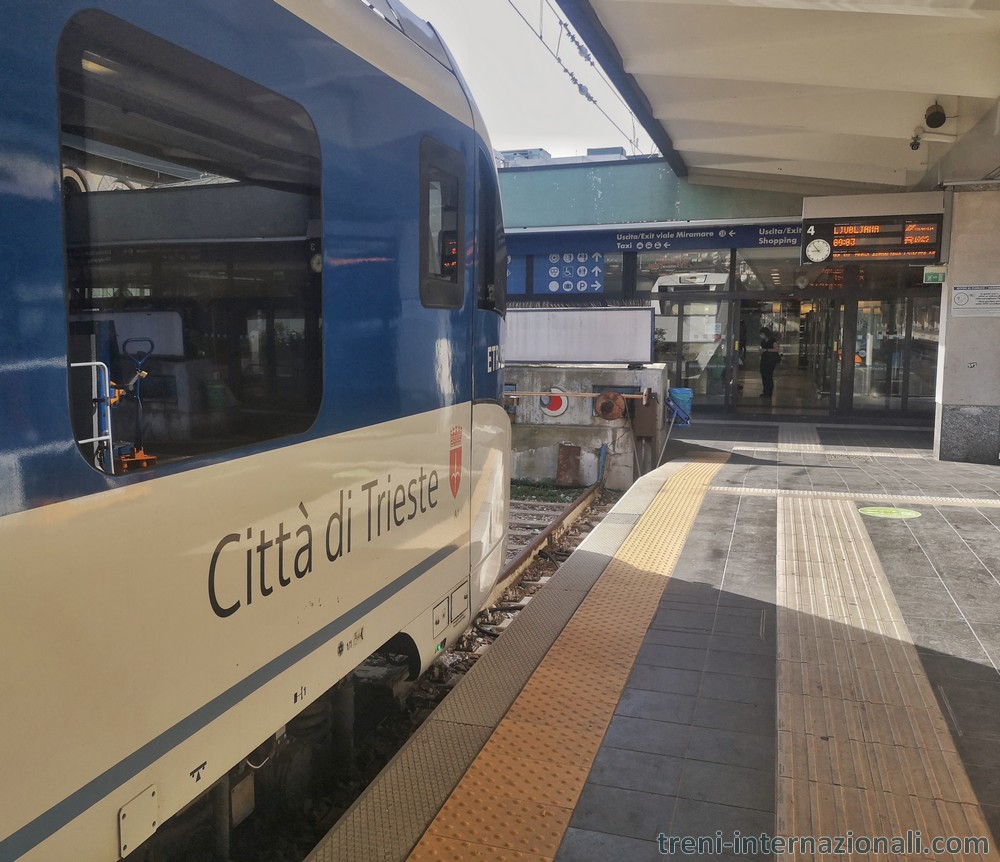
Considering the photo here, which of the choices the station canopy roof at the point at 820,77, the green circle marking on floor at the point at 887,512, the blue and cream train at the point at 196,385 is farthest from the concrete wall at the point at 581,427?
the blue and cream train at the point at 196,385

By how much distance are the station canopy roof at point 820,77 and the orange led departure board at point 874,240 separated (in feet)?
2.08

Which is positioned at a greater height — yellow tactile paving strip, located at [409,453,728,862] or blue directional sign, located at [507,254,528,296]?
blue directional sign, located at [507,254,528,296]

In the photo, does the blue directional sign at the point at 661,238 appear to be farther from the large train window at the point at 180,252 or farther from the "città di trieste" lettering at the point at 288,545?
the large train window at the point at 180,252

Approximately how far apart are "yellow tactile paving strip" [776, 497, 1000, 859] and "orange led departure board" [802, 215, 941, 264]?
6.55 metres

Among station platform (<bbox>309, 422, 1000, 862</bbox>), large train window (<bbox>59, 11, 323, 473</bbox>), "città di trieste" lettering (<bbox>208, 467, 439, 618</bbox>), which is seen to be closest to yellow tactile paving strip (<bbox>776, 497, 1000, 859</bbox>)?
station platform (<bbox>309, 422, 1000, 862</bbox>)

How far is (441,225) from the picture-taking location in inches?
156

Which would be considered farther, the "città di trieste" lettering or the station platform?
the station platform

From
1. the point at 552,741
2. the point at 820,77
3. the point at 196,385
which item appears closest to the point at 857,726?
the point at 552,741

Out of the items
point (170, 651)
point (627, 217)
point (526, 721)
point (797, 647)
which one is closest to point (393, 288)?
point (170, 651)

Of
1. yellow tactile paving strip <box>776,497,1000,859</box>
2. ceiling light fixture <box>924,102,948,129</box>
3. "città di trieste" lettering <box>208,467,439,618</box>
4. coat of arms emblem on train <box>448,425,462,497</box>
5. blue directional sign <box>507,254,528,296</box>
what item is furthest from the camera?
blue directional sign <box>507,254,528,296</box>

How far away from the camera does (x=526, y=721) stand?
12.9 feet

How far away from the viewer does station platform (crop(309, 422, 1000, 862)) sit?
3.12 meters

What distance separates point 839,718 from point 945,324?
895 cm

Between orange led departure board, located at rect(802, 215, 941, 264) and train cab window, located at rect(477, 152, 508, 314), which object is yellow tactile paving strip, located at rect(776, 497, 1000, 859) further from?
orange led departure board, located at rect(802, 215, 941, 264)
